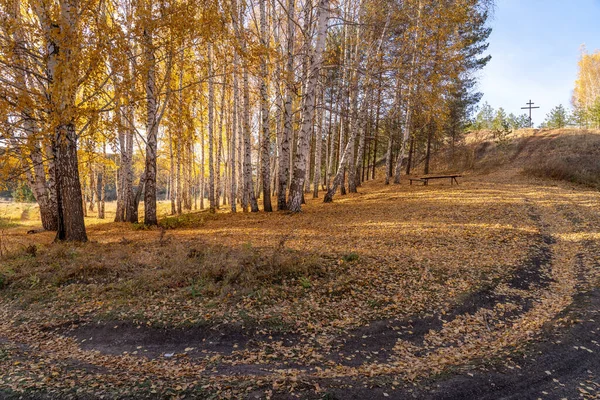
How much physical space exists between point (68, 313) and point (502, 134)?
112 feet

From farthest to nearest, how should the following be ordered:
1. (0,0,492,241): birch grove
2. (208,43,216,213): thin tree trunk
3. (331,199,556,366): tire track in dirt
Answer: (208,43,216,213): thin tree trunk, (0,0,492,241): birch grove, (331,199,556,366): tire track in dirt

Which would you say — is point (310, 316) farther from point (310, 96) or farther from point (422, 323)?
point (310, 96)

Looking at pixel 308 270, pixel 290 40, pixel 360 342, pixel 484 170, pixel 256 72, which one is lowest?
pixel 360 342

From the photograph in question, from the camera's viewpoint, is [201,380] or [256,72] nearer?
[201,380]

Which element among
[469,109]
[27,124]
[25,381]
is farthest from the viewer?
[469,109]

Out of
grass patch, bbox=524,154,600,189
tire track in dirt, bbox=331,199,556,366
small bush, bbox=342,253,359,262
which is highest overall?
grass patch, bbox=524,154,600,189

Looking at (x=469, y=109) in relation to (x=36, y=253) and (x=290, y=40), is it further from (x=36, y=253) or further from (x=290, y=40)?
(x=36, y=253)

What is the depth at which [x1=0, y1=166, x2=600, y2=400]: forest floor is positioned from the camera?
3.51 m

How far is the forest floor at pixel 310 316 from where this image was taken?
→ 11.5ft

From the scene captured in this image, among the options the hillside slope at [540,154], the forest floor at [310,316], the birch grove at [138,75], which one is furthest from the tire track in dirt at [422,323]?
the hillside slope at [540,154]

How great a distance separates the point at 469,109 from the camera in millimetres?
27234

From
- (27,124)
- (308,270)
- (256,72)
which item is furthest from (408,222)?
(27,124)

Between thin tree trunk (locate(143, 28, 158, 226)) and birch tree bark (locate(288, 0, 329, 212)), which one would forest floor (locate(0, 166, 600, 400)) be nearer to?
thin tree trunk (locate(143, 28, 158, 226))

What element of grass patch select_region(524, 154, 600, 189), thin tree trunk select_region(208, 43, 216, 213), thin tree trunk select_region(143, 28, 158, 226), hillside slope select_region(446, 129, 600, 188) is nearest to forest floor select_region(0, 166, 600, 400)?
thin tree trunk select_region(143, 28, 158, 226)
